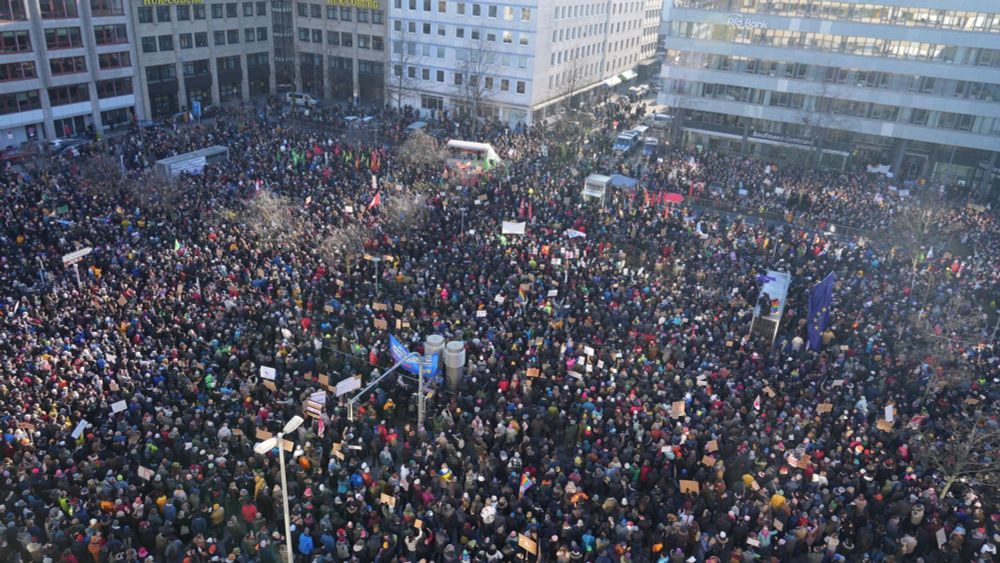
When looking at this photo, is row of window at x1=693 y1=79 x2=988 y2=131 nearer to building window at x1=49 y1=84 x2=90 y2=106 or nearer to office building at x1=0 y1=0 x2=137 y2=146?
office building at x1=0 y1=0 x2=137 y2=146

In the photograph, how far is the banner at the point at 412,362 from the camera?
19344 millimetres

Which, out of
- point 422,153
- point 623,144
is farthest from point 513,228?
point 623,144

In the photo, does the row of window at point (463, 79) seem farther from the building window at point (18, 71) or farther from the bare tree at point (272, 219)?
the bare tree at point (272, 219)

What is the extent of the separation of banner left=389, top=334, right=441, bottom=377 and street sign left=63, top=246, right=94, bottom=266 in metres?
12.1

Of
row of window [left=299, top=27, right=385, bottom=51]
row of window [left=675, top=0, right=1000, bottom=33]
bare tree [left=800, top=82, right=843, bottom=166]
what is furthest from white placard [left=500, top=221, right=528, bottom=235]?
row of window [left=299, top=27, right=385, bottom=51]

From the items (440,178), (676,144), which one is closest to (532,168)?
(440,178)

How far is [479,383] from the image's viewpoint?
20.3m

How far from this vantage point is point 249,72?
63.7 meters

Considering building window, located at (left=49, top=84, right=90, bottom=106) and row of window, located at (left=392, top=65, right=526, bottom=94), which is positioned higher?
row of window, located at (left=392, top=65, right=526, bottom=94)

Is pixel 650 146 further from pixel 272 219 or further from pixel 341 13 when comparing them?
pixel 272 219

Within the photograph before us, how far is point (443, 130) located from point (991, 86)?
36227 millimetres

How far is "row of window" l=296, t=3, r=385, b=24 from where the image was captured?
61.5 meters

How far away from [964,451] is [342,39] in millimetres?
59636

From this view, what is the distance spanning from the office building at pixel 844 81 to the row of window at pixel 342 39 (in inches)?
1020
